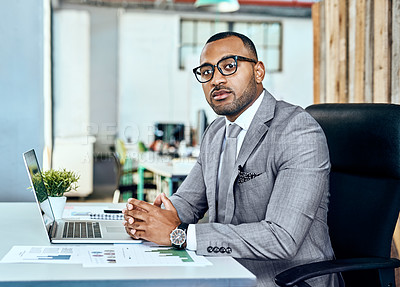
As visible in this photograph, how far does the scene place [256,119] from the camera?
2.00 metres

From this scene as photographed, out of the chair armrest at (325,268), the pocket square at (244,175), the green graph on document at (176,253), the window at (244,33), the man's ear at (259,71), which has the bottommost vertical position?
the chair armrest at (325,268)

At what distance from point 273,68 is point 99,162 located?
4.51 m

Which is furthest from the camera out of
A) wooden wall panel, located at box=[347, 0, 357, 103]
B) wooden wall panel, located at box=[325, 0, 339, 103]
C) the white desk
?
wooden wall panel, located at box=[325, 0, 339, 103]

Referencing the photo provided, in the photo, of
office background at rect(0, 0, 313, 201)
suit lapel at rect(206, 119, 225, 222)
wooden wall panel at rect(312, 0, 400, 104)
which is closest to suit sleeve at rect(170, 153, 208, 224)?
suit lapel at rect(206, 119, 225, 222)

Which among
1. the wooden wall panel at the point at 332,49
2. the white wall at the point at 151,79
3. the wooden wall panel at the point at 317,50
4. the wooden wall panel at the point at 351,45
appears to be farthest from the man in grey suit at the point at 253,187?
the white wall at the point at 151,79

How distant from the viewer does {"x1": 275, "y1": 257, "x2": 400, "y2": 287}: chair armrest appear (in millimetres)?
1562

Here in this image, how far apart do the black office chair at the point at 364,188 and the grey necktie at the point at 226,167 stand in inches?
15.5

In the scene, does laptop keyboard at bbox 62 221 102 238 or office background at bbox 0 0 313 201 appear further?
office background at bbox 0 0 313 201

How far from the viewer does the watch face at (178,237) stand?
5.45ft

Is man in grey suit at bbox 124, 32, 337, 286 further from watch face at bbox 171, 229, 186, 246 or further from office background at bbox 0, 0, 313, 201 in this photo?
office background at bbox 0, 0, 313, 201

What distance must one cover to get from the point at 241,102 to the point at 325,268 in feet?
2.39

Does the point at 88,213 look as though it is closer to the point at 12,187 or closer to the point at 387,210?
the point at 12,187

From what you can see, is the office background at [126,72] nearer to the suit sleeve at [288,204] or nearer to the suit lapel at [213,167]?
the suit lapel at [213,167]

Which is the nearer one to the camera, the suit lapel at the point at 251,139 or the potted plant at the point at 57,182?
the suit lapel at the point at 251,139
